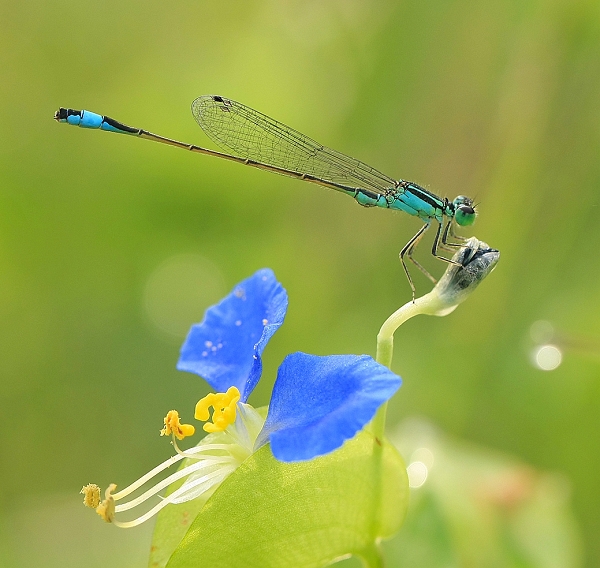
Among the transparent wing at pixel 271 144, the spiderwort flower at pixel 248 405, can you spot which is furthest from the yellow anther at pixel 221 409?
the transparent wing at pixel 271 144

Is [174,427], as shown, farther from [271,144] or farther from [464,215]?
[271,144]

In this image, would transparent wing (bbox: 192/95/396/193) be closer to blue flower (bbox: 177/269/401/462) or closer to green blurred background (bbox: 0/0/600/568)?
green blurred background (bbox: 0/0/600/568)

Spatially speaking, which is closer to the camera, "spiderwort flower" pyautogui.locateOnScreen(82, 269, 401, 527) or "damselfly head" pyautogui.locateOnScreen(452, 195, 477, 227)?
"spiderwort flower" pyautogui.locateOnScreen(82, 269, 401, 527)

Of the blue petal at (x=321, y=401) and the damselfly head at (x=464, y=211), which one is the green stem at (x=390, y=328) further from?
the damselfly head at (x=464, y=211)

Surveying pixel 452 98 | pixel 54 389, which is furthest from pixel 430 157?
pixel 54 389

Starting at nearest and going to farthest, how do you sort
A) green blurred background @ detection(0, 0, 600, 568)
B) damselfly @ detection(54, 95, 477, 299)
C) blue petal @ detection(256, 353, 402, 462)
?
blue petal @ detection(256, 353, 402, 462)
damselfly @ detection(54, 95, 477, 299)
green blurred background @ detection(0, 0, 600, 568)

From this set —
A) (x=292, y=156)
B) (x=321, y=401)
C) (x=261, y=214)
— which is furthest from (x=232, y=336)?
(x=261, y=214)

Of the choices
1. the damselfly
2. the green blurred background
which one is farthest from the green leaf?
the green blurred background
